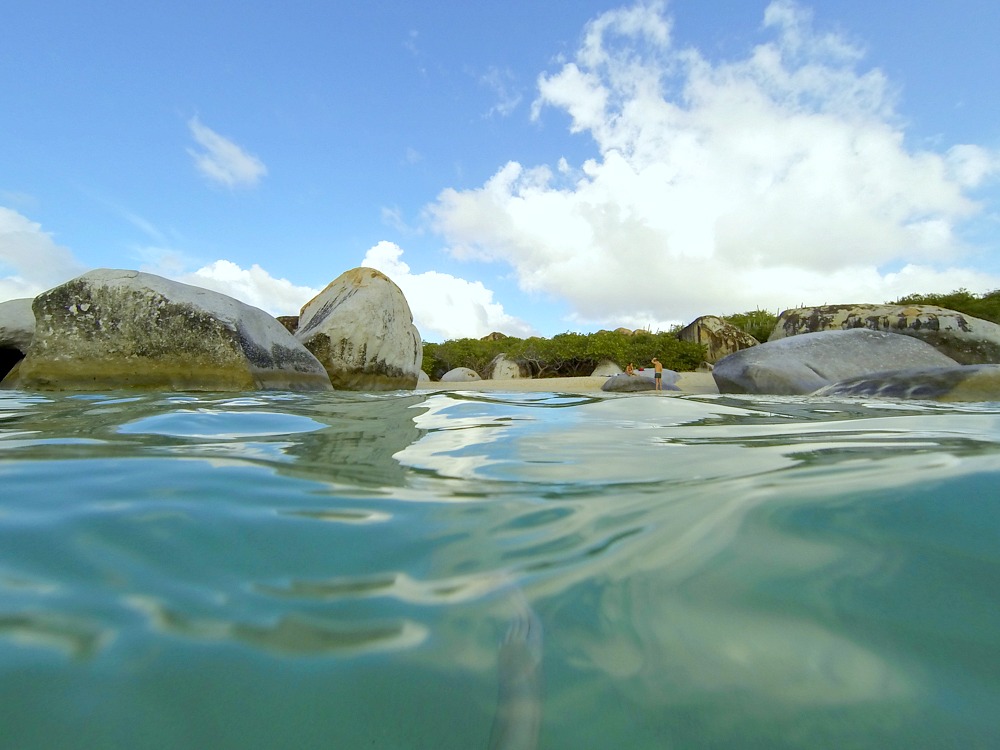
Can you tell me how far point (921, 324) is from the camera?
36.7ft

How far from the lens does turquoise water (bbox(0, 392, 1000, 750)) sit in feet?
1.65

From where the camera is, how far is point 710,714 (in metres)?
0.50

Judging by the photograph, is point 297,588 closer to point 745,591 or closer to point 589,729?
point 589,729

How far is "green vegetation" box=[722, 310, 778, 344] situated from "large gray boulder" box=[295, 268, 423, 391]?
1392 cm

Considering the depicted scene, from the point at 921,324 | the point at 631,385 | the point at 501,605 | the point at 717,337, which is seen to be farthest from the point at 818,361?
the point at 717,337

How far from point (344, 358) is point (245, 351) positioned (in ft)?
9.85

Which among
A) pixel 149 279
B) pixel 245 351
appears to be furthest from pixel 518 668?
pixel 149 279

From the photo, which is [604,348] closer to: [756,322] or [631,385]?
[756,322]

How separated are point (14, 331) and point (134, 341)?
2334mm

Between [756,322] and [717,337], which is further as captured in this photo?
[756,322]

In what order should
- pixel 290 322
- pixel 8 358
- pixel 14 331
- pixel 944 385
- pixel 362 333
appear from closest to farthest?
1. pixel 944 385
2. pixel 14 331
3. pixel 8 358
4. pixel 362 333
5. pixel 290 322

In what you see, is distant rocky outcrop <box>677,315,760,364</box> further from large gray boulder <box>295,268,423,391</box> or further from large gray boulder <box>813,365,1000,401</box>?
large gray boulder <box>813,365,1000,401</box>

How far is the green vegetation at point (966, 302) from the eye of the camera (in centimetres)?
1672

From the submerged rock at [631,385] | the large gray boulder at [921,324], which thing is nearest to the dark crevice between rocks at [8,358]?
the submerged rock at [631,385]
